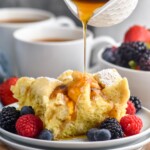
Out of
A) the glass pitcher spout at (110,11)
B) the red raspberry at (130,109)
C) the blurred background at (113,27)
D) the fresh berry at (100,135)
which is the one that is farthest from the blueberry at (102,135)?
the blurred background at (113,27)

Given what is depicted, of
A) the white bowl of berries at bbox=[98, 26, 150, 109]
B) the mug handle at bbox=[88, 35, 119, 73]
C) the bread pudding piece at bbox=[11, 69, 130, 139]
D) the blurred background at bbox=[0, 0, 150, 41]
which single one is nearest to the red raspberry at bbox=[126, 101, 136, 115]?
the bread pudding piece at bbox=[11, 69, 130, 139]

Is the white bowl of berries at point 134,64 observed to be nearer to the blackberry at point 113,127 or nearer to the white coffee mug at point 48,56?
the white coffee mug at point 48,56

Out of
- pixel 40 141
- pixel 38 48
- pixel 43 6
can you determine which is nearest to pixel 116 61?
pixel 38 48

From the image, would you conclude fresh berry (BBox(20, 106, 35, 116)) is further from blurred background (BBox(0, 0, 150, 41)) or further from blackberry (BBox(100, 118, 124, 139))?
blurred background (BBox(0, 0, 150, 41))

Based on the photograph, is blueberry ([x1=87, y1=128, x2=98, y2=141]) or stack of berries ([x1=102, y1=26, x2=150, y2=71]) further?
stack of berries ([x1=102, y1=26, x2=150, y2=71])

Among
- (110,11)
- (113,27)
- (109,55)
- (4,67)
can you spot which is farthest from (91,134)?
(113,27)
